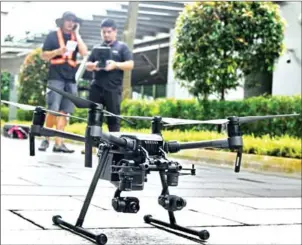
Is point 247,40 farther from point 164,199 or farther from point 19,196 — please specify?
point 19,196

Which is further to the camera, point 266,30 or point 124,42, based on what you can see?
point 266,30

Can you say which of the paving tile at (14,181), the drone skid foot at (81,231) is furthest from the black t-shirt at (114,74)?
the paving tile at (14,181)

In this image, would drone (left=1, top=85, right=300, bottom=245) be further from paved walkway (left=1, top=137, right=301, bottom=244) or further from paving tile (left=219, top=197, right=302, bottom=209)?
paving tile (left=219, top=197, right=302, bottom=209)

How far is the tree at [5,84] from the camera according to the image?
70 cm

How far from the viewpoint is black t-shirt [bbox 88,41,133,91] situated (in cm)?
75

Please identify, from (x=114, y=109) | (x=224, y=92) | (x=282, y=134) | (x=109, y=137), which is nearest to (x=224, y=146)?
(x=109, y=137)

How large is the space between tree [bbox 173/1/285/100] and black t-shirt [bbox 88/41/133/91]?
0.12 m

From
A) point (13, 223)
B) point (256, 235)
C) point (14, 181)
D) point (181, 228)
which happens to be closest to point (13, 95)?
point (181, 228)

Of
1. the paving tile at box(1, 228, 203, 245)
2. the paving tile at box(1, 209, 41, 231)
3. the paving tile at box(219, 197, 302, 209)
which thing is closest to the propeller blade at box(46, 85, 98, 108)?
the paving tile at box(1, 228, 203, 245)

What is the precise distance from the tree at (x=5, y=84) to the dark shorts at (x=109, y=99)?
97mm

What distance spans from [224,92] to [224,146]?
697 mm

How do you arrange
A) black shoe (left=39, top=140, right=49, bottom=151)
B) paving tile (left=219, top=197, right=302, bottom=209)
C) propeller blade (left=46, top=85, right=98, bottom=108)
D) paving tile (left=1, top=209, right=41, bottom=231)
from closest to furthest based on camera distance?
1. propeller blade (left=46, top=85, right=98, bottom=108)
2. black shoe (left=39, top=140, right=49, bottom=151)
3. paving tile (left=1, top=209, right=41, bottom=231)
4. paving tile (left=219, top=197, right=302, bottom=209)

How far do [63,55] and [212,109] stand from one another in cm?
49

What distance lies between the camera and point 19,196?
172 centimetres
